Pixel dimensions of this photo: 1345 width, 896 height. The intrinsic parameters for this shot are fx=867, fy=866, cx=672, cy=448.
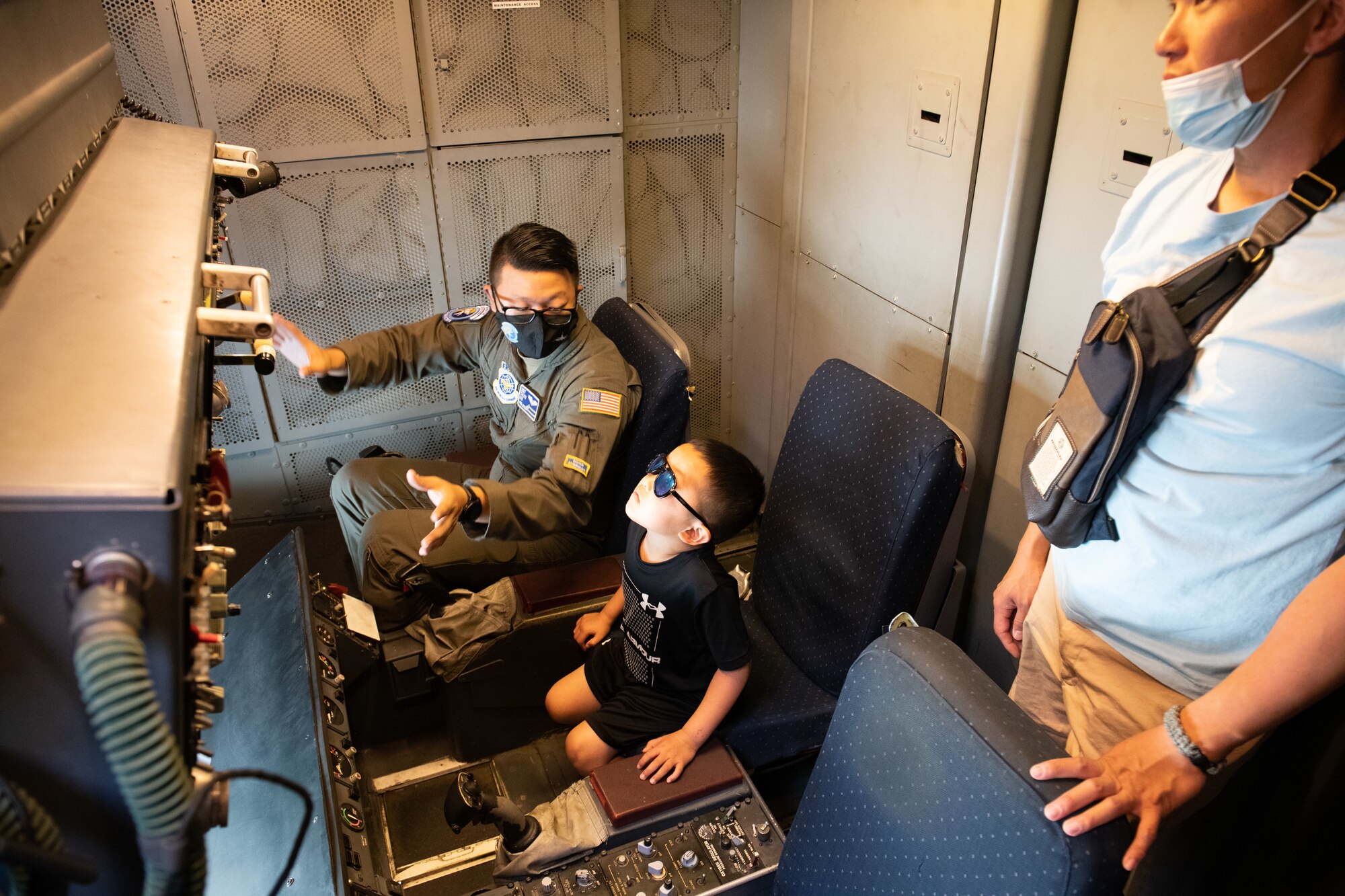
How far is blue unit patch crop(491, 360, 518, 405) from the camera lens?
2562mm

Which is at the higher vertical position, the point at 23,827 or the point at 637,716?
the point at 23,827

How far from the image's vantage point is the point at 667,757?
171 cm

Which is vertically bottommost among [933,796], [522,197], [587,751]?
[587,751]

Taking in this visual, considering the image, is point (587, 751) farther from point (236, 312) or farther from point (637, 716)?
point (236, 312)

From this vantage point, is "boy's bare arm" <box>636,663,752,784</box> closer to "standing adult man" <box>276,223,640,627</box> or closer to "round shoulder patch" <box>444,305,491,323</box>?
"standing adult man" <box>276,223,640,627</box>

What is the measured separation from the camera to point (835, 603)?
1939 mm

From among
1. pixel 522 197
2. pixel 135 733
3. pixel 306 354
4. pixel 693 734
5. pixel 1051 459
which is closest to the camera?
pixel 135 733

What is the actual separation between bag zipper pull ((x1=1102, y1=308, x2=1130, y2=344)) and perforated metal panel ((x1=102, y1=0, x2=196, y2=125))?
251 centimetres

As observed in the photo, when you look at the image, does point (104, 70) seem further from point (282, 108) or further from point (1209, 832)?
point (1209, 832)

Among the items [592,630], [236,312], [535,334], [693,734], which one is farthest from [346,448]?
[236,312]

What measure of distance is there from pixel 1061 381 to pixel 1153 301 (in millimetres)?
879

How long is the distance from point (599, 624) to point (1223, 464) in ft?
4.77

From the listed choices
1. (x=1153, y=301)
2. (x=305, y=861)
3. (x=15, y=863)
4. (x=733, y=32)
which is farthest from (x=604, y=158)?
(x=15, y=863)

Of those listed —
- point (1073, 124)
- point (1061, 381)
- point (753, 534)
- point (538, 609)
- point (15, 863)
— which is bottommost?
point (753, 534)
